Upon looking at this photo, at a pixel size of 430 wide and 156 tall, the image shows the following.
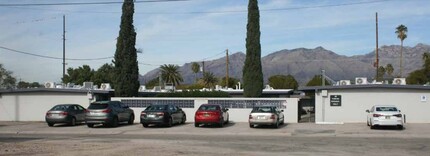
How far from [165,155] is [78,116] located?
19772 millimetres

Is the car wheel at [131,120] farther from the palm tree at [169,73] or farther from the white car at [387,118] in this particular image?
the palm tree at [169,73]

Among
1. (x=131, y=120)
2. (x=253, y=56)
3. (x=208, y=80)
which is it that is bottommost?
(x=131, y=120)

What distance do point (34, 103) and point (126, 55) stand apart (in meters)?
8.10

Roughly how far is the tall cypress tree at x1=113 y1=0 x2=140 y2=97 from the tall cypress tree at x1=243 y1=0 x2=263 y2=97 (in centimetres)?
918

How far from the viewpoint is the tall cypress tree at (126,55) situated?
40.4 meters

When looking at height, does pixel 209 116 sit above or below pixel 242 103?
below

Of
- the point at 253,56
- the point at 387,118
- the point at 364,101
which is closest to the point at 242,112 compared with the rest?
the point at 253,56

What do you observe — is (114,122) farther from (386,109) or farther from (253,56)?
(386,109)

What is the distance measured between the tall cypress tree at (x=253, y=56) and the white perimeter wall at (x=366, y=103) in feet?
19.2

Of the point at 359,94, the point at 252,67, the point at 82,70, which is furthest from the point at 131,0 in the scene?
the point at 82,70

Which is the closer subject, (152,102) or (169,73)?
(152,102)

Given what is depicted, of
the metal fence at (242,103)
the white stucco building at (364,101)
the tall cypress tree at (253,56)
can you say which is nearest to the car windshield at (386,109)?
the white stucco building at (364,101)

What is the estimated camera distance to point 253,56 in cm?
3984

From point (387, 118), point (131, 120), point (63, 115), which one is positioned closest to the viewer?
point (387, 118)
